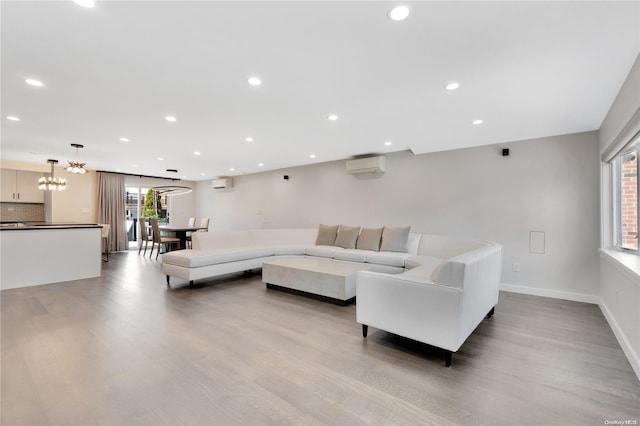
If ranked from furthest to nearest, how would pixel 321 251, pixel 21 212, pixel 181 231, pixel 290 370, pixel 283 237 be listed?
pixel 181 231 < pixel 21 212 < pixel 283 237 < pixel 321 251 < pixel 290 370

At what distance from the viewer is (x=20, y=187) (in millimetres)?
6914

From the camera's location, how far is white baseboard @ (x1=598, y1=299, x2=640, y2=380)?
6.57 ft

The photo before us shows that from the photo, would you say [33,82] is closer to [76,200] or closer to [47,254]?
[47,254]

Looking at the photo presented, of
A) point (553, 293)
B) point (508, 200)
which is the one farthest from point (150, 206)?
point (553, 293)

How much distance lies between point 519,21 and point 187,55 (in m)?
2.27

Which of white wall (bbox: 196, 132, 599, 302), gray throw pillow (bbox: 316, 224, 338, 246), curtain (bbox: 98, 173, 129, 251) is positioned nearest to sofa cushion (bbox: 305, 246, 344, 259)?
gray throw pillow (bbox: 316, 224, 338, 246)

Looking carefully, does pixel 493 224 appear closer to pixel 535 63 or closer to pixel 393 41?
pixel 535 63

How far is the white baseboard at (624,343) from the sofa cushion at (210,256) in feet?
15.4

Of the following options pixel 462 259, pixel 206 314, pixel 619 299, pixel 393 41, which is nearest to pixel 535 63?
pixel 393 41

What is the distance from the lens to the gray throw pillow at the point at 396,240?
462cm

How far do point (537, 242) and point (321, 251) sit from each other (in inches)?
133

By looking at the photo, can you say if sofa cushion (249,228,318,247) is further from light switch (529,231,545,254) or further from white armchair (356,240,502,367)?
light switch (529,231,545,254)

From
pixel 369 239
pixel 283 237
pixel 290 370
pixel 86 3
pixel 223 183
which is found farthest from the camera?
pixel 223 183

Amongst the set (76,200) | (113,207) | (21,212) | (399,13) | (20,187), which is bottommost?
(21,212)
